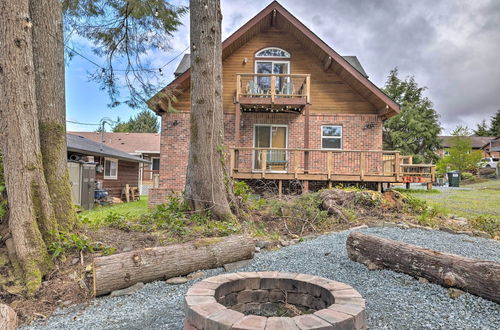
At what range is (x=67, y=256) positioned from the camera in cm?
371

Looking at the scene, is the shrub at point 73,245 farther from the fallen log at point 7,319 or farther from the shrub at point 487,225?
the shrub at point 487,225

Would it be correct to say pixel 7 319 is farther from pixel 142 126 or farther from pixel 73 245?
pixel 142 126

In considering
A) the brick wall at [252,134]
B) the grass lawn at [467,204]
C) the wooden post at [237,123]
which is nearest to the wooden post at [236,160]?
the wooden post at [237,123]

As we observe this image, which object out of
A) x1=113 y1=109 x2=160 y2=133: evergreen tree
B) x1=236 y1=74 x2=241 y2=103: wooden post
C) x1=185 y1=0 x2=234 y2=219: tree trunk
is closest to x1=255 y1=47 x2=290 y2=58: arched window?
x1=236 y1=74 x2=241 y2=103: wooden post

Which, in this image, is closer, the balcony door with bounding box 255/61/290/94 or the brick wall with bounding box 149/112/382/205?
the brick wall with bounding box 149/112/382/205

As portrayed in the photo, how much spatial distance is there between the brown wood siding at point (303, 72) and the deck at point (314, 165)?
1746 millimetres

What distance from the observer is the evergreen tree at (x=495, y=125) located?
51656 millimetres

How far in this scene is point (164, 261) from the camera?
355 cm

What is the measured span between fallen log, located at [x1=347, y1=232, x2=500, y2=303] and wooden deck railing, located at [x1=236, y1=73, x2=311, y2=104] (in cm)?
804

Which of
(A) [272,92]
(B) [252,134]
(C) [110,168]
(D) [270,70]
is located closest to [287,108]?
(A) [272,92]

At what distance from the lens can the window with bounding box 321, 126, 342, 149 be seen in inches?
488

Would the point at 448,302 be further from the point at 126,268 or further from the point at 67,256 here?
the point at 67,256

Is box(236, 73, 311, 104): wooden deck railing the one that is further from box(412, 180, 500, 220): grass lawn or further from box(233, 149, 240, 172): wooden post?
box(412, 180, 500, 220): grass lawn

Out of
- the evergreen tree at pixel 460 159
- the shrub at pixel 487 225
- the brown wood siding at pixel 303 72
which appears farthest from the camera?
the evergreen tree at pixel 460 159
